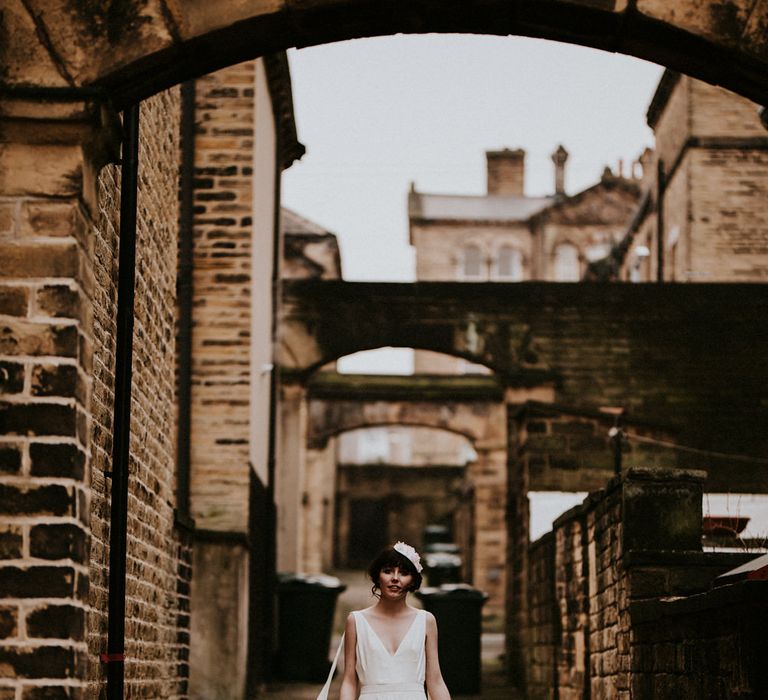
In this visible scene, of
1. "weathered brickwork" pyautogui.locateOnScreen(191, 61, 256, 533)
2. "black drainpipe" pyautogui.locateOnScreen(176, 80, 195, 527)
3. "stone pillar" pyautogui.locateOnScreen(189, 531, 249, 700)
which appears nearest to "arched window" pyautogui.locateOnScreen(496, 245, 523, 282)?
"weathered brickwork" pyautogui.locateOnScreen(191, 61, 256, 533)

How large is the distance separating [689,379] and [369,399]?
41.2 ft

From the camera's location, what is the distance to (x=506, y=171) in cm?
6075

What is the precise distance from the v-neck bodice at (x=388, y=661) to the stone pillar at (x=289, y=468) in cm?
1622

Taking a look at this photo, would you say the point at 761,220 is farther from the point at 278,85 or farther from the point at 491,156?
the point at 491,156

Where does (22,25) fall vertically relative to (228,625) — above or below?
above

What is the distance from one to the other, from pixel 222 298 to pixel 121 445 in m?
8.48

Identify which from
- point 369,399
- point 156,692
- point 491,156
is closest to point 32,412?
point 156,692

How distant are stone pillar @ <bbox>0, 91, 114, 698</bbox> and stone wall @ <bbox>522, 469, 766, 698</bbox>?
2867 mm

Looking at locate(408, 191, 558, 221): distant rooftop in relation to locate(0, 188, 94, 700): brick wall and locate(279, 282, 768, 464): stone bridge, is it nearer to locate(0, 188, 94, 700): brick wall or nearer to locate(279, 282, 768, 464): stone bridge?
locate(279, 282, 768, 464): stone bridge

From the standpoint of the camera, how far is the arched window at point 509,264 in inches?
2275

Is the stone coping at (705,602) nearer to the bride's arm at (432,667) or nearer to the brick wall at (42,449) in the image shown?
the bride's arm at (432,667)

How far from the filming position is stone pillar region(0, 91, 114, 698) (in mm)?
6152


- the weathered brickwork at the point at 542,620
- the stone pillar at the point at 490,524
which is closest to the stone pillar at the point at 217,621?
the weathered brickwork at the point at 542,620

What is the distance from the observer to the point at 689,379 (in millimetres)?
23594
